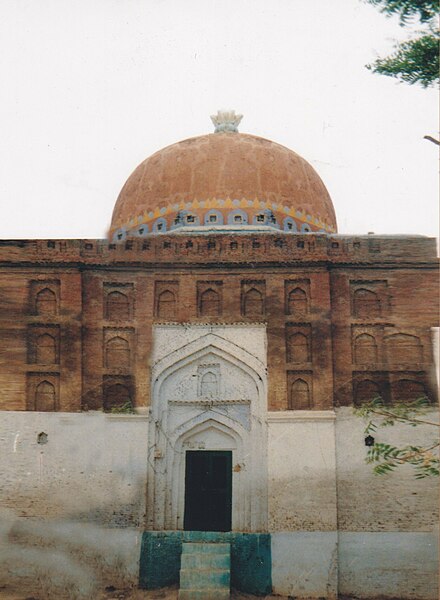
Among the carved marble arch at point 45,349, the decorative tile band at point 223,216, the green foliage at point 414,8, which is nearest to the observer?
the green foliage at point 414,8

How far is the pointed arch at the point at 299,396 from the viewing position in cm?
1166

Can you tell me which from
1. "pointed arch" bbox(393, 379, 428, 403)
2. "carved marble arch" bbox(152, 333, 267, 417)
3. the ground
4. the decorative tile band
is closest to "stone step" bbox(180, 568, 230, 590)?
the ground

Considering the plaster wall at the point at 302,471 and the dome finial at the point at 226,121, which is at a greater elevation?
the dome finial at the point at 226,121

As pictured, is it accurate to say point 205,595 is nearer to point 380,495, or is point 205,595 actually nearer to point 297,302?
point 380,495

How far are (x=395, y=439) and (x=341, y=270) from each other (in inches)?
106

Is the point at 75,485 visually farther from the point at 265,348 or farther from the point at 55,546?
the point at 265,348

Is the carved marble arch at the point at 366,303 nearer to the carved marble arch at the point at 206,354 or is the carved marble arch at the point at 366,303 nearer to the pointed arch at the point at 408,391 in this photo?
the pointed arch at the point at 408,391

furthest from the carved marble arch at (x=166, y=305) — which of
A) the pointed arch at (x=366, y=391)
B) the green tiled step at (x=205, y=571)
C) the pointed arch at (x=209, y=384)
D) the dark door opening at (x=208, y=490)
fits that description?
the green tiled step at (x=205, y=571)

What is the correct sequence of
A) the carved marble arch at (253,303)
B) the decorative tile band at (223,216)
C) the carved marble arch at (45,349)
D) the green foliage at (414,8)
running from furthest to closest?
1. the decorative tile band at (223,216)
2. the carved marble arch at (253,303)
3. the carved marble arch at (45,349)
4. the green foliage at (414,8)

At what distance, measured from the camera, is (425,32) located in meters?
8.97

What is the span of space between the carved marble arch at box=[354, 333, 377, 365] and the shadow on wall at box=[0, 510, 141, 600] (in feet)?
13.9

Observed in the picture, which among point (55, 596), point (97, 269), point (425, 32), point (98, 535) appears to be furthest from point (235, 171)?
point (55, 596)

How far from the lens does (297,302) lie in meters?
12.0

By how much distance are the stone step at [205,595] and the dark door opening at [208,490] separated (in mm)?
959
